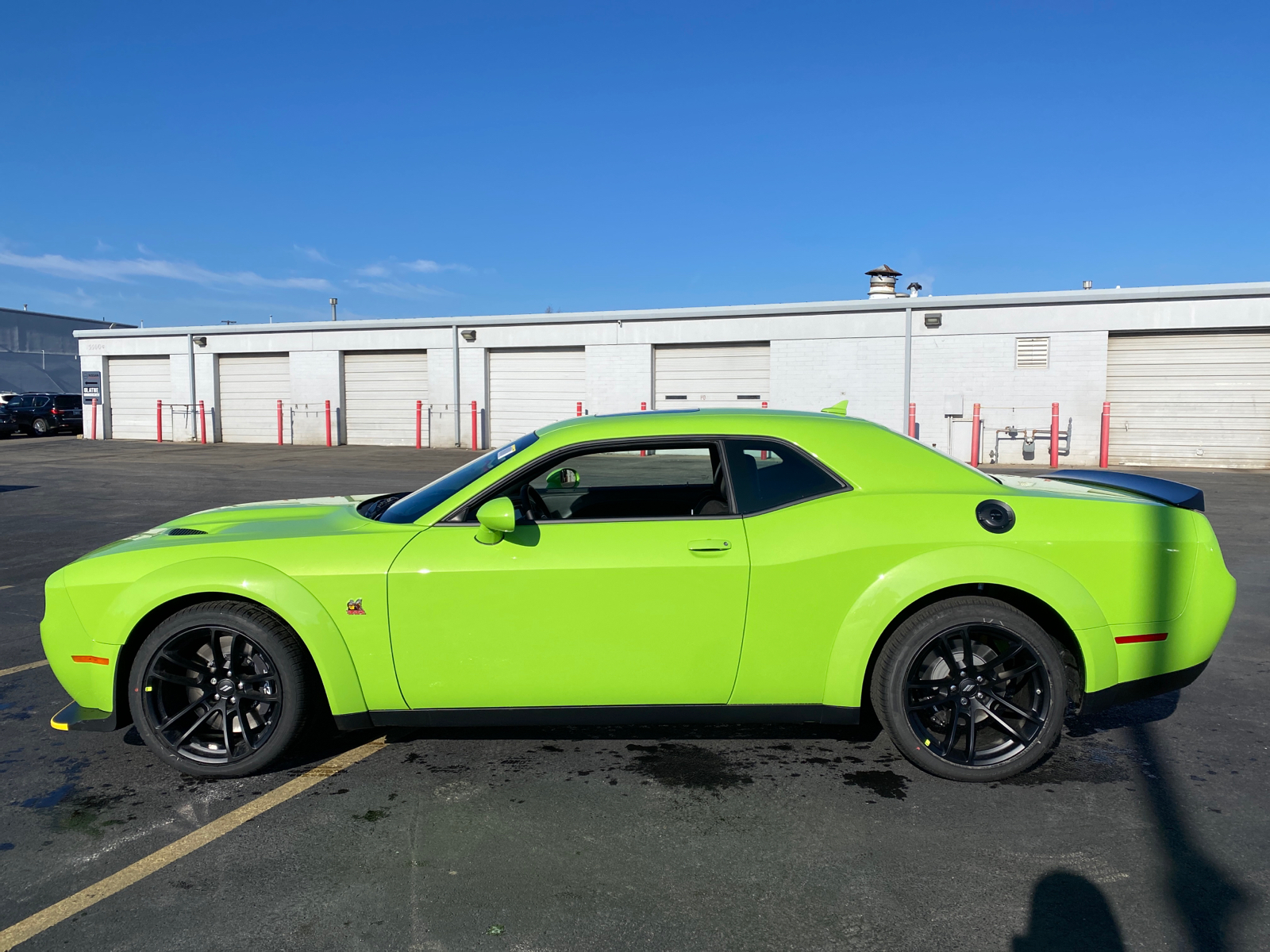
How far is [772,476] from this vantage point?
11.9 ft

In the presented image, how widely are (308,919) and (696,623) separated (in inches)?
63.1

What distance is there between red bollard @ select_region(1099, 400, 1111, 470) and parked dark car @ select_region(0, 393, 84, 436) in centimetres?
3325

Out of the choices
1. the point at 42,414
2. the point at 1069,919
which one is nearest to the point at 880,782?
the point at 1069,919

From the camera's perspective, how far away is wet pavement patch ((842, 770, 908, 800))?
340 cm

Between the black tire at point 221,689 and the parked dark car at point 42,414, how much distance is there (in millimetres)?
34493

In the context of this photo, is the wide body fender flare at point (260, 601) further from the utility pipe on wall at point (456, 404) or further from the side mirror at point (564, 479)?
the utility pipe on wall at point (456, 404)

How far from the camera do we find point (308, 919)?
8.48ft

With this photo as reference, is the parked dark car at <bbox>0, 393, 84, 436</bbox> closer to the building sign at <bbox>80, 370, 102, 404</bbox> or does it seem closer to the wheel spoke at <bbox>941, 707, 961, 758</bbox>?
the building sign at <bbox>80, 370, 102, 404</bbox>

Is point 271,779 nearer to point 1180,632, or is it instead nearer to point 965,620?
point 965,620

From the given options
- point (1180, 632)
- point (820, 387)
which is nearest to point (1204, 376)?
point (820, 387)

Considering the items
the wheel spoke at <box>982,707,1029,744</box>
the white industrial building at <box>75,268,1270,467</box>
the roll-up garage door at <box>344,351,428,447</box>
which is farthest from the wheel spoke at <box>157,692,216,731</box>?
the roll-up garage door at <box>344,351,428,447</box>

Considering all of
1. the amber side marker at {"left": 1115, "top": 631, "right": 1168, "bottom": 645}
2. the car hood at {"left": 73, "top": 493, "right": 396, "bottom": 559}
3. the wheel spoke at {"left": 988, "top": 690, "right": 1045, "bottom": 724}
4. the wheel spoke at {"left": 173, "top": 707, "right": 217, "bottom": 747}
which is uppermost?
the car hood at {"left": 73, "top": 493, "right": 396, "bottom": 559}

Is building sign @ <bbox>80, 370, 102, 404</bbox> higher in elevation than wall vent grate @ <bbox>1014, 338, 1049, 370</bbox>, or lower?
lower

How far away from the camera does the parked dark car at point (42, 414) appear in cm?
3306
